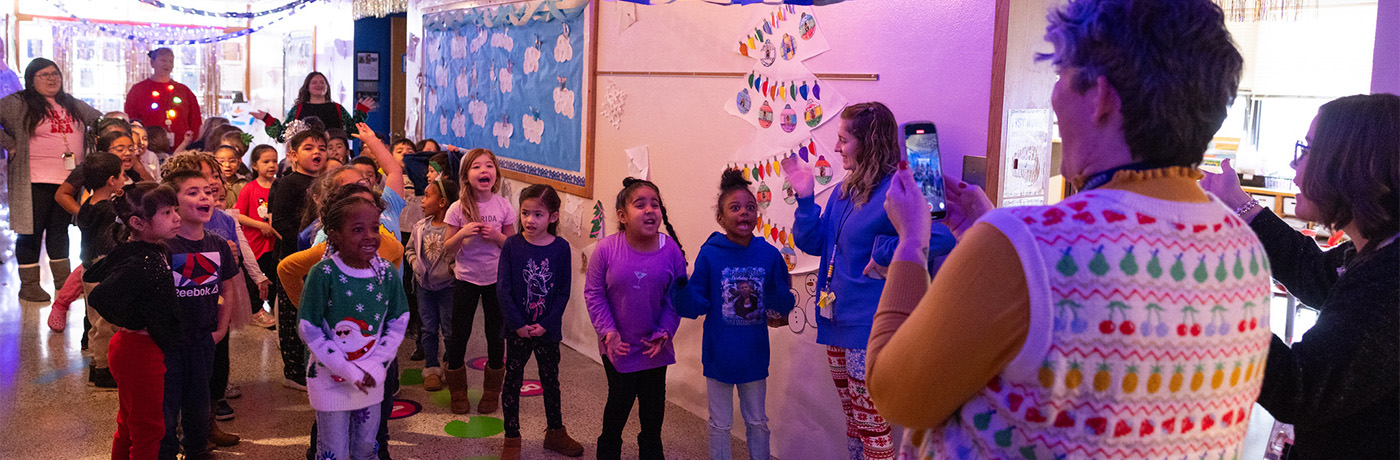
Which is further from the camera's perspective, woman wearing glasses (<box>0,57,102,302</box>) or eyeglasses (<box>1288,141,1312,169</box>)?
woman wearing glasses (<box>0,57,102,302</box>)

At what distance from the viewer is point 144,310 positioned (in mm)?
3277

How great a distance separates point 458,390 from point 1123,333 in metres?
3.86

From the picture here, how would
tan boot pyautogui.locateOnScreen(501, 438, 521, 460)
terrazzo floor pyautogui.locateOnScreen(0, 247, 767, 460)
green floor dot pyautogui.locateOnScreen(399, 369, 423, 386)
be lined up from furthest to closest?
green floor dot pyautogui.locateOnScreen(399, 369, 423, 386), terrazzo floor pyautogui.locateOnScreen(0, 247, 767, 460), tan boot pyautogui.locateOnScreen(501, 438, 521, 460)

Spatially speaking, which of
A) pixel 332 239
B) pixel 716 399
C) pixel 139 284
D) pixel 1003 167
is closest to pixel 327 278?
pixel 332 239

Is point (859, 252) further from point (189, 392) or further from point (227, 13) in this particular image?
point (227, 13)

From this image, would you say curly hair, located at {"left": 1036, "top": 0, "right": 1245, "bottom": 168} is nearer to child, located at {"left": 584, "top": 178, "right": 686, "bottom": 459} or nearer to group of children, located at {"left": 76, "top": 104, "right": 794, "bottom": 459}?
A: group of children, located at {"left": 76, "top": 104, "right": 794, "bottom": 459}

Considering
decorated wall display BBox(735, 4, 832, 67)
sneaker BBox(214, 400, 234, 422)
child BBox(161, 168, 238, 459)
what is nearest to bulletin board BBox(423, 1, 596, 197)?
decorated wall display BBox(735, 4, 832, 67)

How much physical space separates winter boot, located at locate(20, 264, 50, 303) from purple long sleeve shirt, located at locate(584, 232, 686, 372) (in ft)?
15.9

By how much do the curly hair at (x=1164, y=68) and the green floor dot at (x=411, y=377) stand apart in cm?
434

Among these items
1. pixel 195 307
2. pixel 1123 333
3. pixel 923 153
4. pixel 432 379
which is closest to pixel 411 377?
pixel 432 379

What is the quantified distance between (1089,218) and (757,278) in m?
2.49

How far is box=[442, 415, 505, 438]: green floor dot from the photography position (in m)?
4.24

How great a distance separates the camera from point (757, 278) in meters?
3.58

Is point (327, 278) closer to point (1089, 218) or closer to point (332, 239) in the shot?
point (332, 239)
